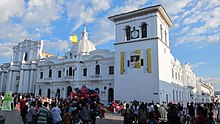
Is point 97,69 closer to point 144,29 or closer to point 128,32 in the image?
point 128,32

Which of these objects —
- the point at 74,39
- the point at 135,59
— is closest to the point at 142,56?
the point at 135,59

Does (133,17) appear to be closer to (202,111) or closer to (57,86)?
(57,86)

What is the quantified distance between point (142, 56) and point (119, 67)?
144 inches

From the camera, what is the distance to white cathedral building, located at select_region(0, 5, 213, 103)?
27328mm

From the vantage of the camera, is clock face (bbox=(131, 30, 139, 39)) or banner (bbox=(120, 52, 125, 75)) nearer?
banner (bbox=(120, 52, 125, 75))

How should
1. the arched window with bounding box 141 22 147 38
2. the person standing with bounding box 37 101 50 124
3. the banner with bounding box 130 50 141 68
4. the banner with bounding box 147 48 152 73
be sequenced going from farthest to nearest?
the arched window with bounding box 141 22 147 38, the banner with bounding box 130 50 141 68, the banner with bounding box 147 48 152 73, the person standing with bounding box 37 101 50 124

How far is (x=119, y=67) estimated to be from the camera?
2953cm

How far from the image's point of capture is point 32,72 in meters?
44.3

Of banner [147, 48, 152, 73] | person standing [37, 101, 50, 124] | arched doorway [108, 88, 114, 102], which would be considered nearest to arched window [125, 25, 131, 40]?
banner [147, 48, 152, 73]

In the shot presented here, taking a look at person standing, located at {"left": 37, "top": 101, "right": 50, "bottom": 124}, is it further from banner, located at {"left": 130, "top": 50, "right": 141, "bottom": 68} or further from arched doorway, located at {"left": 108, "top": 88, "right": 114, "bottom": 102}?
arched doorway, located at {"left": 108, "top": 88, "right": 114, "bottom": 102}

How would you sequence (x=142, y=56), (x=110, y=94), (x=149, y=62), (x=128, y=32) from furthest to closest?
(x=110, y=94) → (x=128, y=32) → (x=142, y=56) → (x=149, y=62)

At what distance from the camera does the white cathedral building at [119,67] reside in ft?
89.7

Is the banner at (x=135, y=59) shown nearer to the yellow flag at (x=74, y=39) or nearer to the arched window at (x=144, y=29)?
the arched window at (x=144, y=29)

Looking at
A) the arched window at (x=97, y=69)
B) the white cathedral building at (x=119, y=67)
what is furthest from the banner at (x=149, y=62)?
the arched window at (x=97, y=69)
